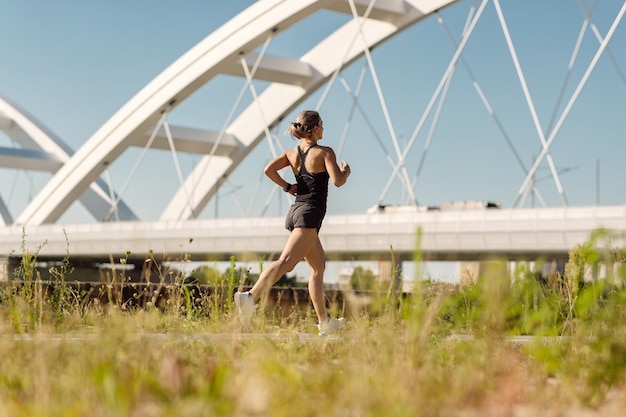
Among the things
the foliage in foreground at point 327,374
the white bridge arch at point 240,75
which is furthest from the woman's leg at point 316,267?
the white bridge arch at point 240,75

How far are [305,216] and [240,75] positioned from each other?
30.0 metres

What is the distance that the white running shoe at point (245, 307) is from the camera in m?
7.77

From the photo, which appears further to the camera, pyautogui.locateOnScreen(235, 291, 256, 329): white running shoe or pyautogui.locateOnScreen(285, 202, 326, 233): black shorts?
pyautogui.locateOnScreen(285, 202, 326, 233): black shorts

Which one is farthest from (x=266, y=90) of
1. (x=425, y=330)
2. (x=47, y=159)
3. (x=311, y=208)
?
(x=425, y=330)

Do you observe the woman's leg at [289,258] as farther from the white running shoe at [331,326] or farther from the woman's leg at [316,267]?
the white running shoe at [331,326]

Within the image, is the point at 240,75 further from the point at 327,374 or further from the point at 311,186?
the point at 327,374

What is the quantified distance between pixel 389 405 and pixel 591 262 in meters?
5.08

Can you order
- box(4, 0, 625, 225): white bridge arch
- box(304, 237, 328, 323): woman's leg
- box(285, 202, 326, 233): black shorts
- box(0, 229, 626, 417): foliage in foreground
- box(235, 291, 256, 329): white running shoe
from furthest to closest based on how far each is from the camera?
1. box(4, 0, 625, 225): white bridge arch
2. box(304, 237, 328, 323): woman's leg
3. box(285, 202, 326, 233): black shorts
4. box(235, 291, 256, 329): white running shoe
5. box(0, 229, 626, 417): foliage in foreground

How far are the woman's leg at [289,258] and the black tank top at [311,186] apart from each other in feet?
0.80

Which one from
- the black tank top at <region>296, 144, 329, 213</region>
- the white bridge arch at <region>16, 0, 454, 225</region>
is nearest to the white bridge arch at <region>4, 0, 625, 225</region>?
the white bridge arch at <region>16, 0, 454, 225</region>

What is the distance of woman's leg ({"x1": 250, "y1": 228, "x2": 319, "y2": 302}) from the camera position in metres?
7.84

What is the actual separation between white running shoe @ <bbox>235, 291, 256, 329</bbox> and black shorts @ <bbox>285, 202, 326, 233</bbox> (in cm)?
73

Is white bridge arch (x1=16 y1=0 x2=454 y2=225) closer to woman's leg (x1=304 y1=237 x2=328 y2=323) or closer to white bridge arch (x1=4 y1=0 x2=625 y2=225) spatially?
white bridge arch (x1=4 y1=0 x2=625 y2=225)

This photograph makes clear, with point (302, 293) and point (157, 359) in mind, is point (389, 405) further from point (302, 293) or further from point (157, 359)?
point (302, 293)
